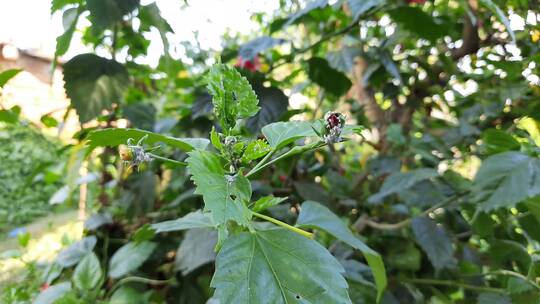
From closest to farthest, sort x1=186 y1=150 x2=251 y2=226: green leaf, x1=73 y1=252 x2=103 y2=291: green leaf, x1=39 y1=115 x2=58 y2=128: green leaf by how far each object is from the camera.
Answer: x1=186 y1=150 x2=251 y2=226: green leaf, x1=73 y1=252 x2=103 y2=291: green leaf, x1=39 y1=115 x2=58 y2=128: green leaf

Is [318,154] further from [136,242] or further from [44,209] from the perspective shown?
[44,209]

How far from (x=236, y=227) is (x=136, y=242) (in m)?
0.36

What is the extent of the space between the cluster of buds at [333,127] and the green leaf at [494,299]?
0.41 metres

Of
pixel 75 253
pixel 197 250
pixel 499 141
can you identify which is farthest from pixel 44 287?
pixel 499 141

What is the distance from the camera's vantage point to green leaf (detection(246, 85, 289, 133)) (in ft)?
1.98

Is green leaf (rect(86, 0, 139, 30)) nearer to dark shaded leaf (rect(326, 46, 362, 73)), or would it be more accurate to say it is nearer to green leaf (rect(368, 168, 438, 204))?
dark shaded leaf (rect(326, 46, 362, 73))

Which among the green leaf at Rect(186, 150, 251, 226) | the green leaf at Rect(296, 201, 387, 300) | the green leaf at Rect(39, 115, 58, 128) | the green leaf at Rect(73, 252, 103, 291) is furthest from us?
the green leaf at Rect(39, 115, 58, 128)

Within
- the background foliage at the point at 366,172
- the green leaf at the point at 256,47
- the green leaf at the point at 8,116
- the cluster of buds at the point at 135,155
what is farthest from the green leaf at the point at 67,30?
the cluster of buds at the point at 135,155

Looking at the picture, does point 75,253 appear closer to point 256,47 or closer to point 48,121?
point 48,121

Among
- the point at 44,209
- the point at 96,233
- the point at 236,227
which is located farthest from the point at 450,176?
the point at 44,209

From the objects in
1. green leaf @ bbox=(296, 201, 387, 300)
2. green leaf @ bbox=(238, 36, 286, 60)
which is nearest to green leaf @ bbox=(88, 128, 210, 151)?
green leaf @ bbox=(296, 201, 387, 300)

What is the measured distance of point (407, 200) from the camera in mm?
677

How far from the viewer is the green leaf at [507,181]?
47 cm

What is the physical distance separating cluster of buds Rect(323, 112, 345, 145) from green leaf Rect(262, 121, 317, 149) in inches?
1.3
